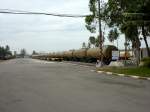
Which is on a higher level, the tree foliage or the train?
A: the tree foliage

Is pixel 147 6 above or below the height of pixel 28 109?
above

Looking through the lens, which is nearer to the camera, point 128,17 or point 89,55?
point 128,17

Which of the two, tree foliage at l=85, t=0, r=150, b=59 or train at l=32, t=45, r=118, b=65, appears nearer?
tree foliage at l=85, t=0, r=150, b=59

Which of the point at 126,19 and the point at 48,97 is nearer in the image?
the point at 48,97

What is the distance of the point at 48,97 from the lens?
1382 cm

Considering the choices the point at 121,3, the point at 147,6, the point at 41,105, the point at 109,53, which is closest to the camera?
the point at 41,105

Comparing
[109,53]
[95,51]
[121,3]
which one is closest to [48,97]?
[121,3]

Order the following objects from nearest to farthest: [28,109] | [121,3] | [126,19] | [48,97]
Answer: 1. [28,109]
2. [48,97]
3. [126,19]
4. [121,3]

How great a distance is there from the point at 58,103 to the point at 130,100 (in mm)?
2457

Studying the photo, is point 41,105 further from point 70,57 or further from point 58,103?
point 70,57

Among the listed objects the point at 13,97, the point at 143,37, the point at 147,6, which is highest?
the point at 147,6

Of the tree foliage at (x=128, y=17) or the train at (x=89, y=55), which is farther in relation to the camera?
the train at (x=89, y=55)

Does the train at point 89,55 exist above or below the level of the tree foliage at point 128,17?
below

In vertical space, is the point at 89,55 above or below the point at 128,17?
below
